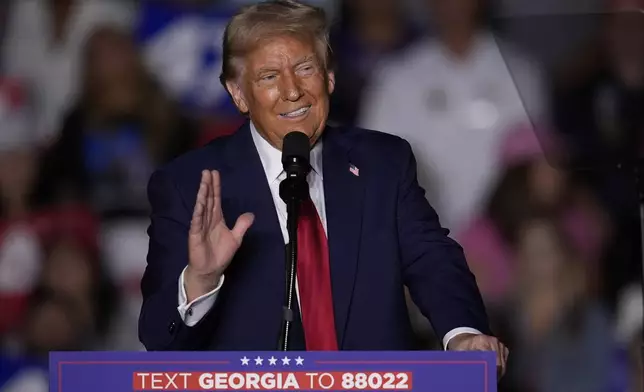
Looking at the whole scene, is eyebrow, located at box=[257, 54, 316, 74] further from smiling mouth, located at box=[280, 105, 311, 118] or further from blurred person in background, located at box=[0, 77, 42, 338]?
blurred person in background, located at box=[0, 77, 42, 338]

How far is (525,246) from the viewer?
12.0 ft

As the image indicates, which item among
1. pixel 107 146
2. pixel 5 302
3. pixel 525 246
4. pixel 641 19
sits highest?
pixel 641 19

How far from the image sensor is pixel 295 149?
1.93 metres

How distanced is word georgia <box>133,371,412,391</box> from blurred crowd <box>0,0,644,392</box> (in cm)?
201

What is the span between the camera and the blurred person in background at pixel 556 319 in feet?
11.9

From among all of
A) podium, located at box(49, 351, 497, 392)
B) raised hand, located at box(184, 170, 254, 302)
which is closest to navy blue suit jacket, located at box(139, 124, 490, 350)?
raised hand, located at box(184, 170, 254, 302)

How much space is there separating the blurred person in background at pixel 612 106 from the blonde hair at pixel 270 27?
5.11 ft

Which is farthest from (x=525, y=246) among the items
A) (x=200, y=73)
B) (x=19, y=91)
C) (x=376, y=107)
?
(x=19, y=91)

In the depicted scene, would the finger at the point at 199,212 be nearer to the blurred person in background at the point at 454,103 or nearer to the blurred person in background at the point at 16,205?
the blurred person in background at the point at 454,103

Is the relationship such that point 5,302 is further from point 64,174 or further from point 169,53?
point 169,53

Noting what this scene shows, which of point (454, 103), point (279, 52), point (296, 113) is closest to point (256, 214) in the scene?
point (296, 113)

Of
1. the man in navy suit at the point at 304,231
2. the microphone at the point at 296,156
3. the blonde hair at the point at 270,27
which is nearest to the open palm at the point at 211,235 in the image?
the microphone at the point at 296,156

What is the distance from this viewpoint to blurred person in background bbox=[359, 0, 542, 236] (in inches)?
146

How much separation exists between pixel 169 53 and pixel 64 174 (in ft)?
1.78
